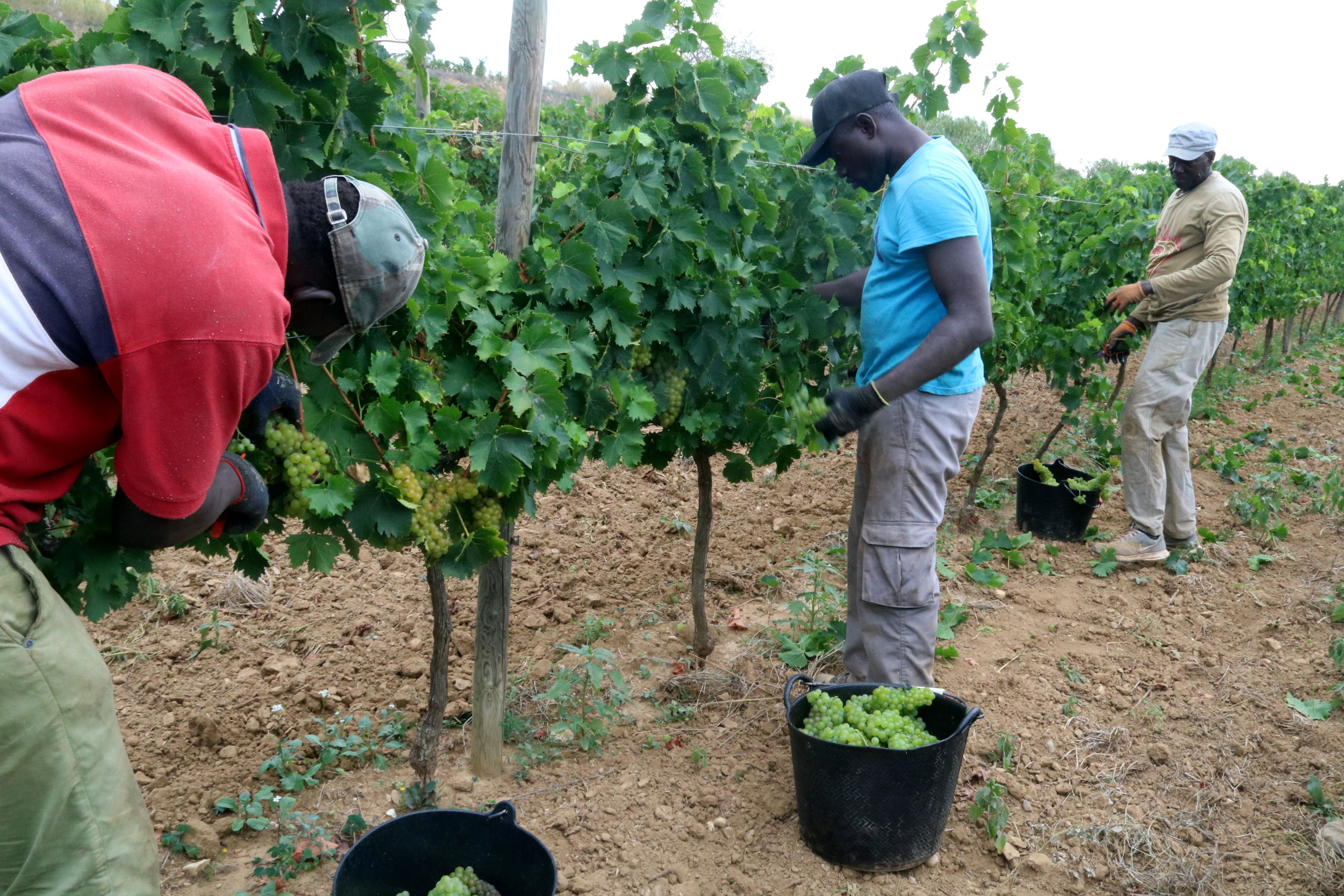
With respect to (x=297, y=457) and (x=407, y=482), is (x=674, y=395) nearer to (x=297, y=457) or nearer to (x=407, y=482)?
(x=407, y=482)

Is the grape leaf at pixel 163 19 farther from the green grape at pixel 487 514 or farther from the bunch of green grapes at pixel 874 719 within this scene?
the bunch of green grapes at pixel 874 719

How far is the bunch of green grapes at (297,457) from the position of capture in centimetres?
211

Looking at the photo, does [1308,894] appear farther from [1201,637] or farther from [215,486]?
[215,486]

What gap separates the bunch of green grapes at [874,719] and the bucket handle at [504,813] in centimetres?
87

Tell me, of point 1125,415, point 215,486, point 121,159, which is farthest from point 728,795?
point 1125,415

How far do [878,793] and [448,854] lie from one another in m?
1.19

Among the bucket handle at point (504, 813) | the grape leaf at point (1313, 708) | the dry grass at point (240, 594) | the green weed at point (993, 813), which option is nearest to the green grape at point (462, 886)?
the bucket handle at point (504, 813)

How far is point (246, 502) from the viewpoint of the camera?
6.25 feet

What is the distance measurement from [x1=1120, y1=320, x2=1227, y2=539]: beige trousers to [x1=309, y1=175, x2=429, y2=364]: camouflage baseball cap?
14.3 ft

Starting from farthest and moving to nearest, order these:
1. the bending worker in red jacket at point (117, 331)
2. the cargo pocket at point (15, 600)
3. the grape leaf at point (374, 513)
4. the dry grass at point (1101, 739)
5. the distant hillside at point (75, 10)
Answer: the distant hillside at point (75, 10)
the dry grass at point (1101, 739)
the grape leaf at point (374, 513)
the cargo pocket at point (15, 600)
the bending worker in red jacket at point (117, 331)

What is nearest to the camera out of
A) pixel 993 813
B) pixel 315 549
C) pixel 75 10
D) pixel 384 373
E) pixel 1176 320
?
pixel 384 373

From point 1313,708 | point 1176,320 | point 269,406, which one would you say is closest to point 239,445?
point 269,406

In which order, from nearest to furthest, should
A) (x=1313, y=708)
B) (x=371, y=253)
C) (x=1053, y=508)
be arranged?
(x=371, y=253)
(x=1313, y=708)
(x=1053, y=508)

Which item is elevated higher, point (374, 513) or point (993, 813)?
point (374, 513)
